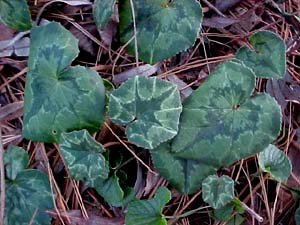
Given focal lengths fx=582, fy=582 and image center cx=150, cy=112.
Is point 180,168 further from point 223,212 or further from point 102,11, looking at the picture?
point 102,11

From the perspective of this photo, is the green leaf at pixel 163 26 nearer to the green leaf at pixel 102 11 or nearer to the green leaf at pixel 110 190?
the green leaf at pixel 102 11

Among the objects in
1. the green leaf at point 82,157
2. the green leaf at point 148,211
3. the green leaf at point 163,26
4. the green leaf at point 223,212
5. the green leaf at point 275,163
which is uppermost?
the green leaf at point 163,26

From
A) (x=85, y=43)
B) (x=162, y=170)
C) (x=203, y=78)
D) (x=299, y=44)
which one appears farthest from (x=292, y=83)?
(x=85, y=43)

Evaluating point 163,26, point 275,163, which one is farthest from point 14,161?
point 275,163

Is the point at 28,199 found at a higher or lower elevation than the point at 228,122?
lower

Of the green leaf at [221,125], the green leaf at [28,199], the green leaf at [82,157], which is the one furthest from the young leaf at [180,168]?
the green leaf at [28,199]

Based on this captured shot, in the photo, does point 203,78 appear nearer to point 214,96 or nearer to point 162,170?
point 214,96
